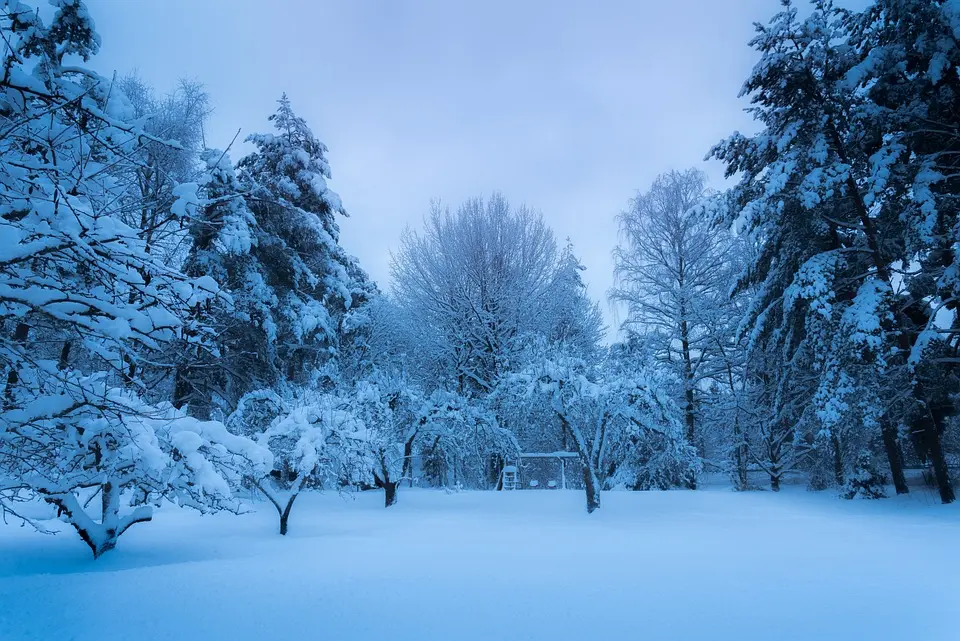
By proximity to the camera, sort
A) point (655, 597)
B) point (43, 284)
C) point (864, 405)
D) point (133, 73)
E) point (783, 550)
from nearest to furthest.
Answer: point (43, 284), point (655, 597), point (783, 550), point (864, 405), point (133, 73)

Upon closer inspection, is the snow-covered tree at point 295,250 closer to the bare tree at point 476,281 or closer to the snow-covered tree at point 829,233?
the bare tree at point 476,281

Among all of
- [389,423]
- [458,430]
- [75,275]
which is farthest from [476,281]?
[75,275]

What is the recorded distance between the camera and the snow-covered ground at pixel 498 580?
3.63 m

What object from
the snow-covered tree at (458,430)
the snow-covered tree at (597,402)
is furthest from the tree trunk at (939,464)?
the snow-covered tree at (458,430)

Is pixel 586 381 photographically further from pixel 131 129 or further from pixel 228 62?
pixel 131 129

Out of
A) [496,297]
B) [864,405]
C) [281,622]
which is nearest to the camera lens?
[281,622]

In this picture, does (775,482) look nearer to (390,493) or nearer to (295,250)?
(390,493)

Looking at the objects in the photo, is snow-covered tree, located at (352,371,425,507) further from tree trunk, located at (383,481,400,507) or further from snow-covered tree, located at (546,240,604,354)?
snow-covered tree, located at (546,240,604,354)

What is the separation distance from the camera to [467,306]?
1820cm

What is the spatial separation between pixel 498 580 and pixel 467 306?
44.8 feet

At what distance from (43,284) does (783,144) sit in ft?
43.0

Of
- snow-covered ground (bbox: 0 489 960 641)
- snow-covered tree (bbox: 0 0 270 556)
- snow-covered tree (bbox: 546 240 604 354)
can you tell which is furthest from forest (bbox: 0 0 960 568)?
snow-covered ground (bbox: 0 489 960 641)

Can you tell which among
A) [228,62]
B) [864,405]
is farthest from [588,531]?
[228,62]

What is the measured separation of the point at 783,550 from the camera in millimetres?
6324
